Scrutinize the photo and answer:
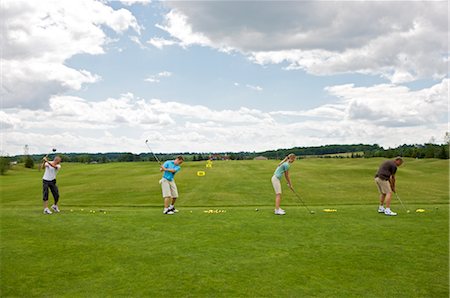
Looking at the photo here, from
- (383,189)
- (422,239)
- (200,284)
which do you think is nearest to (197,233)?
(200,284)

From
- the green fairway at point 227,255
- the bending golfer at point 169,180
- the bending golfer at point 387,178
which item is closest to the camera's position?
the green fairway at point 227,255

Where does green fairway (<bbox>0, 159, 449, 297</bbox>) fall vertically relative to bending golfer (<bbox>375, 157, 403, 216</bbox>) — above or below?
below

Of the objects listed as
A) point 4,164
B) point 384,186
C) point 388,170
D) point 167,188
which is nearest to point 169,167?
point 167,188

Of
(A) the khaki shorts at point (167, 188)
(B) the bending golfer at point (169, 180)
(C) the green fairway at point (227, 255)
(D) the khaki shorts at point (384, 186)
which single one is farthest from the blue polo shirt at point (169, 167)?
(D) the khaki shorts at point (384, 186)

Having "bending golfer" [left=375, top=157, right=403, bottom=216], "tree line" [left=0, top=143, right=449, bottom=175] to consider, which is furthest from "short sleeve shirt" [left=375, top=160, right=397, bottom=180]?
"tree line" [left=0, top=143, right=449, bottom=175]

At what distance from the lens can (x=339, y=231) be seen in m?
12.1

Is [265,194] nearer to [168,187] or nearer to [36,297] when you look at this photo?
[168,187]

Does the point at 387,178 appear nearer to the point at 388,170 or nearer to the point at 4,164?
the point at 388,170

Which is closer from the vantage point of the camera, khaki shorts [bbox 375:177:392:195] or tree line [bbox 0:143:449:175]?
khaki shorts [bbox 375:177:392:195]

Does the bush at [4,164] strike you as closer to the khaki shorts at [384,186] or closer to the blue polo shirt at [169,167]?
the blue polo shirt at [169,167]

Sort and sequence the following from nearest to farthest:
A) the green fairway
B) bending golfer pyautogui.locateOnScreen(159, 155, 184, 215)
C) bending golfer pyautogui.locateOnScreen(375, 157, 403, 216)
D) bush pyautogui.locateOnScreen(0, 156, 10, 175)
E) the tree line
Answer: the green fairway, bending golfer pyautogui.locateOnScreen(375, 157, 403, 216), bending golfer pyautogui.locateOnScreen(159, 155, 184, 215), bush pyautogui.locateOnScreen(0, 156, 10, 175), the tree line

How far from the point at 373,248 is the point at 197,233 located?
480 cm

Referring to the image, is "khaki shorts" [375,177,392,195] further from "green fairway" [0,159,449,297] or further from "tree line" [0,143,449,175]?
"tree line" [0,143,449,175]

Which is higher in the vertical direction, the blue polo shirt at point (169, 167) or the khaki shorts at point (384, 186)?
the blue polo shirt at point (169, 167)
